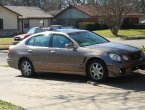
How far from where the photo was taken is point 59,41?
12836 millimetres

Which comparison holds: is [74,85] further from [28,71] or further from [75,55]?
[28,71]

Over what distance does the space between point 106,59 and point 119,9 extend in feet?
117

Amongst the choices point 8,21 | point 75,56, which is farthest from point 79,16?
point 75,56

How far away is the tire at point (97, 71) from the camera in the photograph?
1150cm

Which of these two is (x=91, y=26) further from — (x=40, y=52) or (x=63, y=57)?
(x=63, y=57)

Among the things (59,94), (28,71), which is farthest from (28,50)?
(59,94)

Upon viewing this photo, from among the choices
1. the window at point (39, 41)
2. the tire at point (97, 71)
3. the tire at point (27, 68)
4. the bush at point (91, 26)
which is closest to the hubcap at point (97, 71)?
the tire at point (97, 71)

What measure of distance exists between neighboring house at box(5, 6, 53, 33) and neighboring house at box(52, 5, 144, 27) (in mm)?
5365

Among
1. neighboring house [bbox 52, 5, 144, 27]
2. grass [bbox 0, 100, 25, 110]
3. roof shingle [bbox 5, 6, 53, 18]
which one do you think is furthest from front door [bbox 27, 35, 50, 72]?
neighboring house [bbox 52, 5, 144, 27]

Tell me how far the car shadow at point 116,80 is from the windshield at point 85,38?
3.47ft

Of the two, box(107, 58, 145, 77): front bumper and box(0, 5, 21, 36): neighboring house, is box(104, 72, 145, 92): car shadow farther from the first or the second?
box(0, 5, 21, 36): neighboring house

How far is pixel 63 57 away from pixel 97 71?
1.29m

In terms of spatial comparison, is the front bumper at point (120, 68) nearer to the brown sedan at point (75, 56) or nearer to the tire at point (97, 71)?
the brown sedan at point (75, 56)

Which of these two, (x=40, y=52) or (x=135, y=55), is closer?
(x=135, y=55)
